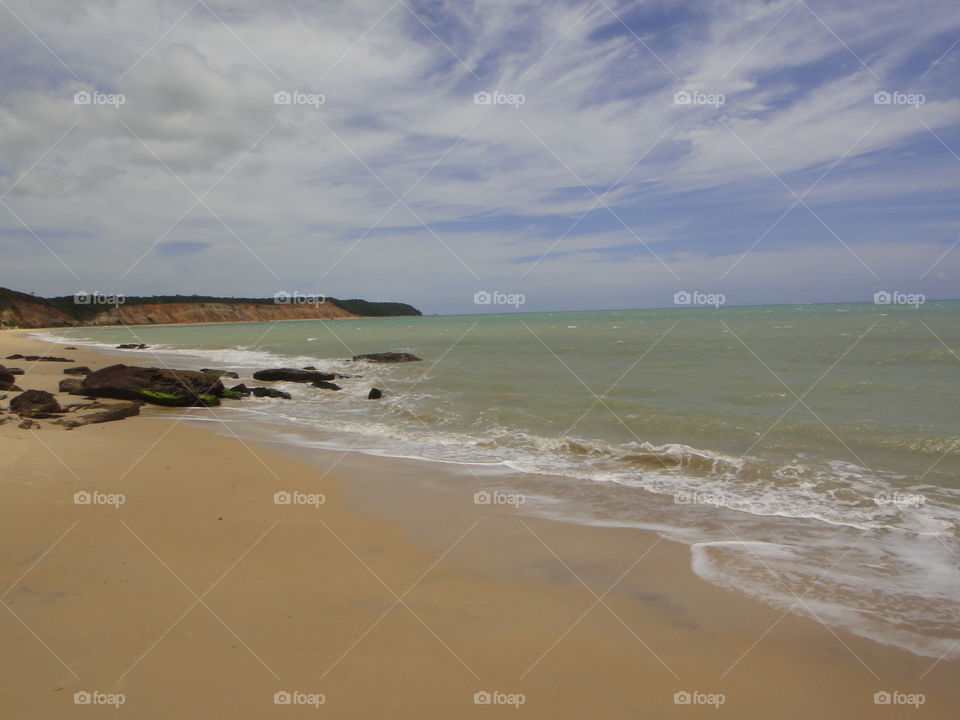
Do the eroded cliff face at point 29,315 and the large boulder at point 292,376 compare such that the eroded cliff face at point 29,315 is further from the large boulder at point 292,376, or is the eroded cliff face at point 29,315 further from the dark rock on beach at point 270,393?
the dark rock on beach at point 270,393

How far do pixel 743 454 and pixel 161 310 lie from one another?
423 ft

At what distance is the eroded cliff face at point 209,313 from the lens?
107500 millimetres

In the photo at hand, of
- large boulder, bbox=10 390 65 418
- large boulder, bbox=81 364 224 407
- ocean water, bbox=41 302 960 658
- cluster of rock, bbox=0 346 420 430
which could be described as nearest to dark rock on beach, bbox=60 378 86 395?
cluster of rock, bbox=0 346 420 430

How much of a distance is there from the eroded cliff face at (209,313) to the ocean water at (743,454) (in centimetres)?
10935

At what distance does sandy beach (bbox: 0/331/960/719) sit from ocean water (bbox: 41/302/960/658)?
0.67 meters

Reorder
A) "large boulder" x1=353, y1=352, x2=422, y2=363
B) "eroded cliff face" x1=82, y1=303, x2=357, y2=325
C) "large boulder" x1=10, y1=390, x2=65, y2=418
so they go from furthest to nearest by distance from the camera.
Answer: "eroded cliff face" x1=82, y1=303, x2=357, y2=325 < "large boulder" x1=353, y1=352, x2=422, y2=363 < "large boulder" x1=10, y1=390, x2=65, y2=418

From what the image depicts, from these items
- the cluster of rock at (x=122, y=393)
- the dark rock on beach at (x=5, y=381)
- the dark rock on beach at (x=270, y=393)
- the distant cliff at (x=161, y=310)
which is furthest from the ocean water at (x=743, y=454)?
the distant cliff at (x=161, y=310)

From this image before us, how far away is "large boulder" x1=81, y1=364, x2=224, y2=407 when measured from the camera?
12883mm

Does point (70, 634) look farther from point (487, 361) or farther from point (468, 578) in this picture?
point (487, 361)

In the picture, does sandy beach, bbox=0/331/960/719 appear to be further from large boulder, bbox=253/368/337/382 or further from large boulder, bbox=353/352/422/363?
large boulder, bbox=353/352/422/363

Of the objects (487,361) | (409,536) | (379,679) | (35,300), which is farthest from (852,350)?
(35,300)

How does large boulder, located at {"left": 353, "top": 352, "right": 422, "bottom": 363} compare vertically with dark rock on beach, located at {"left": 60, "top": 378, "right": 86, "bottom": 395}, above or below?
above

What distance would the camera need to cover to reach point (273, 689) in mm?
3088

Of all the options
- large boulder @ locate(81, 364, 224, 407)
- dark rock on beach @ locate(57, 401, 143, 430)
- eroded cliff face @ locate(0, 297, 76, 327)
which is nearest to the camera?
dark rock on beach @ locate(57, 401, 143, 430)
